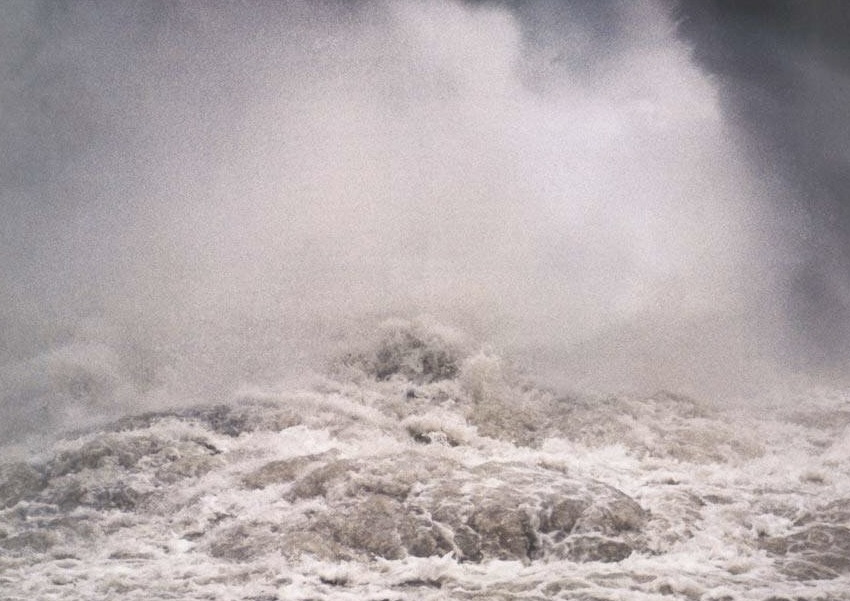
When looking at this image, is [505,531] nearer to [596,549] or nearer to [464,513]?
[464,513]

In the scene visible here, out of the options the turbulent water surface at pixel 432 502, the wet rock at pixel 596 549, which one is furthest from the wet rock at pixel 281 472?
the wet rock at pixel 596 549

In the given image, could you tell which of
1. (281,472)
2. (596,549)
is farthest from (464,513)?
(281,472)

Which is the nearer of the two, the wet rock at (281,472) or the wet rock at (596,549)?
the wet rock at (596,549)

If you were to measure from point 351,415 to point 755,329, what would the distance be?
15984 mm

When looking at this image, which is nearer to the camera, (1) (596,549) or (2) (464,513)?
(1) (596,549)

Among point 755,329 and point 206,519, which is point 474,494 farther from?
point 755,329

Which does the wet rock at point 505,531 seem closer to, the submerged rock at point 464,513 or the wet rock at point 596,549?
the submerged rock at point 464,513

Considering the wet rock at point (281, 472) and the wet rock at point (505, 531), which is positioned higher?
the wet rock at point (281, 472)

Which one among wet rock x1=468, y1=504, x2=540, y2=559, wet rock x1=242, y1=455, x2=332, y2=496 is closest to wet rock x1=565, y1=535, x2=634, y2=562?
wet rock x1=468, y1=504, x2=540, y2=559

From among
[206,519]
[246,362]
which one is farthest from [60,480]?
[246,362]

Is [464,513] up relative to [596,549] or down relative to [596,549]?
up

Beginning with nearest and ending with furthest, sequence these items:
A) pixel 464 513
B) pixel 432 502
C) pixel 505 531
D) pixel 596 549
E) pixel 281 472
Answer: pixel 596 549
pixel 505 531
pixel 464 513
pixel 432 502
pixel 281 472

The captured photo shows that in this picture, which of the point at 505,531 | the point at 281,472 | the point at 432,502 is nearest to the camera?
the point at 505,531

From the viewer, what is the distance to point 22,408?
60.4 feet
